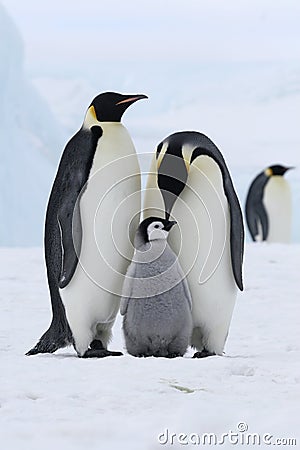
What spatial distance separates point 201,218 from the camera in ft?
8.07

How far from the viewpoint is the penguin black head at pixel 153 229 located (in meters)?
2.32

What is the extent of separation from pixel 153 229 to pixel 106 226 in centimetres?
19

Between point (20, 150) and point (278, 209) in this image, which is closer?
point (278, 209)

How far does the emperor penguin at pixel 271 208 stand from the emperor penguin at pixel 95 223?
609 cm

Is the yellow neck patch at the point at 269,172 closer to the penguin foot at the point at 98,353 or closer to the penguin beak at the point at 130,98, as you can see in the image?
the penguin beak at the point at 130,98

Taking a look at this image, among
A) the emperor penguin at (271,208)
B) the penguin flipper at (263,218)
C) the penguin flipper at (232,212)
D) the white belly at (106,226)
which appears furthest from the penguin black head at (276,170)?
the white belly at (106,226)

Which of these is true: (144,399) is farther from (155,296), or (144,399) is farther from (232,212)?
(232,212)

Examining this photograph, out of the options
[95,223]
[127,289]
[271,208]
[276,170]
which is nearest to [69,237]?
→ [95,223]

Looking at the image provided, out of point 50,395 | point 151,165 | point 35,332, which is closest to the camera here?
point 50,395

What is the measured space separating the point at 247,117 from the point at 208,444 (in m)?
24.4

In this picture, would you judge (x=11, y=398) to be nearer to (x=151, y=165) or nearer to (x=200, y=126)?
(x=151, y=165)

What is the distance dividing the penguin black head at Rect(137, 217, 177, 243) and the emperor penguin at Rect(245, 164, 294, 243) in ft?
20.4

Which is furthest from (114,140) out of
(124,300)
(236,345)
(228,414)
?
(228,414)

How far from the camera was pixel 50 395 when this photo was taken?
182 cm
